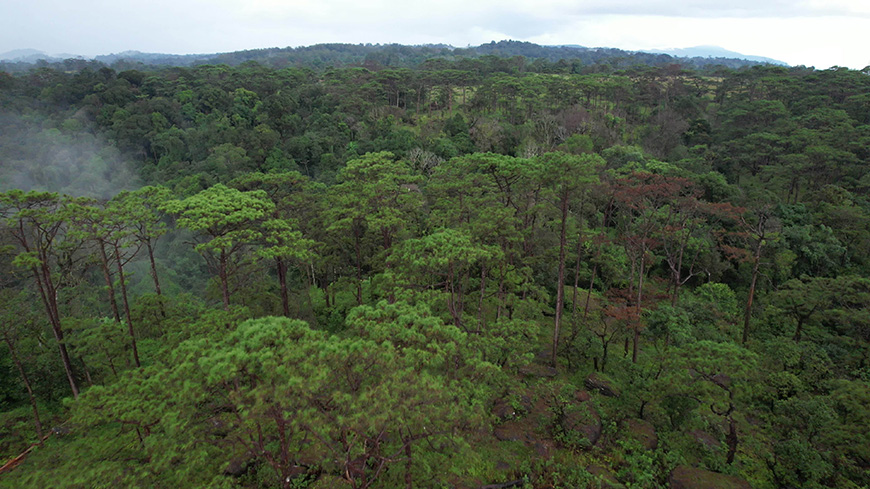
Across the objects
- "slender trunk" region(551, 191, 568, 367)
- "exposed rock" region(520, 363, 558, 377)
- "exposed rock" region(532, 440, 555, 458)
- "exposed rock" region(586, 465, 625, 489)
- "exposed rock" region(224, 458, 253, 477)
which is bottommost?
"exposed rock" region(520, 363, 558, 377)

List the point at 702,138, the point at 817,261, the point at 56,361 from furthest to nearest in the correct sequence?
1. the point at 702,138
2. the point at 817,261
3. the point at 56,361

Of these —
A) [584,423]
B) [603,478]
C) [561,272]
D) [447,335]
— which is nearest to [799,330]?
[561,272]

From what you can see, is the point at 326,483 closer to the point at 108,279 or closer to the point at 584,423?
the point at 584,423

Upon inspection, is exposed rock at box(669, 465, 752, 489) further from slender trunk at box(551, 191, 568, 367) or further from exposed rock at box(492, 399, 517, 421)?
slender trunk at box(551, 191, 568, 367)

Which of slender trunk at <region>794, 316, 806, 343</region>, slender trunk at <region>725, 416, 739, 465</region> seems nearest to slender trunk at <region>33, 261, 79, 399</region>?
slender trunk at <region>725, 416, 739, 465</region>

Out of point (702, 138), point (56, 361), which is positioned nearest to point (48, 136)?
point (56, 361)

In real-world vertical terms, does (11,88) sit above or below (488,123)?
above

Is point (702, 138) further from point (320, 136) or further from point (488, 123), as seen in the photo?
point (320, 136)
